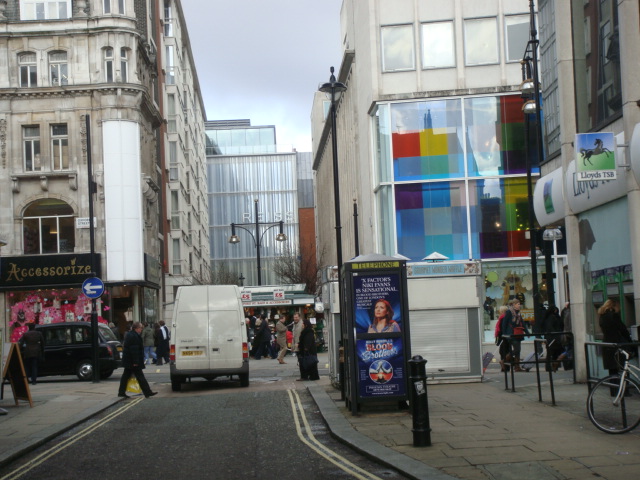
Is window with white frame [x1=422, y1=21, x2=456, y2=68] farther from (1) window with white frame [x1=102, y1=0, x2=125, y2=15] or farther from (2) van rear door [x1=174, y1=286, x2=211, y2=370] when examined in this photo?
(2) van rear door [x1=174, y1=286, x2=211, y2=370]

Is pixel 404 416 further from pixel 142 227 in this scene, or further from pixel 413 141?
pixel 142 227

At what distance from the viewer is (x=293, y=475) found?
9742mm

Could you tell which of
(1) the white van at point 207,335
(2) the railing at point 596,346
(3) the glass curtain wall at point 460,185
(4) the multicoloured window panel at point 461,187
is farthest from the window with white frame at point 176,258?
(2) the railing at point 596,346

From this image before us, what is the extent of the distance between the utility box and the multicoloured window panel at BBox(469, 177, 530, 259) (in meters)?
26.7

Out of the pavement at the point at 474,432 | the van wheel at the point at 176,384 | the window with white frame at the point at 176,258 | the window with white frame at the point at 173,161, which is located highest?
the window with white frame at the point at 173,161

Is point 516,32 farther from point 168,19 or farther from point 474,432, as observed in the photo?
point 168,19

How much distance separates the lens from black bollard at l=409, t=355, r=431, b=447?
35.9ft

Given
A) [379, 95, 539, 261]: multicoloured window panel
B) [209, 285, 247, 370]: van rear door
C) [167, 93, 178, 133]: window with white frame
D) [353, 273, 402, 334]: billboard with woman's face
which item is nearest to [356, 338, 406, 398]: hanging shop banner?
[353, 273, 402, 334]: billboard with woman's face

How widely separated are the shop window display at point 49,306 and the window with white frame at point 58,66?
10.0 metres

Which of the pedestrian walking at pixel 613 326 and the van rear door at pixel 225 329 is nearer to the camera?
the pedestrian walking at pixel 613 326

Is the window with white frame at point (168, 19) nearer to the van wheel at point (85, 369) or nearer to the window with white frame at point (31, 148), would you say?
the window with white frame at point (31, 148)

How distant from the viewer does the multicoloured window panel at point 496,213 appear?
40.6 m

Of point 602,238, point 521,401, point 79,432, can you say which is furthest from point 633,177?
point 79,432

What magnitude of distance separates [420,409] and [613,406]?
7.33 ft
